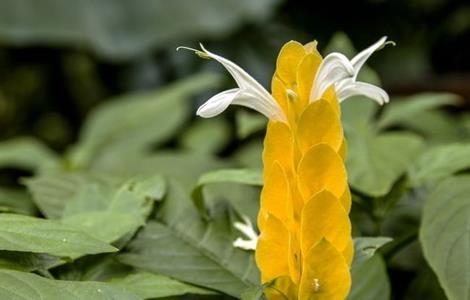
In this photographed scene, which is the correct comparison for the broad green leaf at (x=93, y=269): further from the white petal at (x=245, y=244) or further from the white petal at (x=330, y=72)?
the white petal at (x=330, y=72)

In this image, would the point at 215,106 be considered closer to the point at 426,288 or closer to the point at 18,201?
the point at 426,288

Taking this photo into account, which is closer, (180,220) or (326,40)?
(180,220)

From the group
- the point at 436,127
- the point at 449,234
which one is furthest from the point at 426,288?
the point at 436,127

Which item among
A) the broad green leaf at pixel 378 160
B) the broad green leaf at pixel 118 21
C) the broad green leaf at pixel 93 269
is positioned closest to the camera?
the broad green leaf at pixel 93 269

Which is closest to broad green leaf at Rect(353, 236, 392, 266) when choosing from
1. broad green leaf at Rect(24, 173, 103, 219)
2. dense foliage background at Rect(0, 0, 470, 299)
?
dense foliage background at Rect(0, 0, 470, 299)

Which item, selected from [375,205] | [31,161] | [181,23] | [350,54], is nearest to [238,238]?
[375,205]

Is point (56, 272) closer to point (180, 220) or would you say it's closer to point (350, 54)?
point (180, 220)

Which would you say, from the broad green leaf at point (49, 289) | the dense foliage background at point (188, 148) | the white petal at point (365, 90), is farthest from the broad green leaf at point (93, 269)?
the white petal at point (365, 90)

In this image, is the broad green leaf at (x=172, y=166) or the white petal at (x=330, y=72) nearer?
the white petal at (x=330, y=72)

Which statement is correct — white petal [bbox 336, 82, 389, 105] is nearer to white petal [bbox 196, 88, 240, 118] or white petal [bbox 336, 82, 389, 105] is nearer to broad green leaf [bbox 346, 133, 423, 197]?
white petal [bbox 196, 88, 240, 118]
